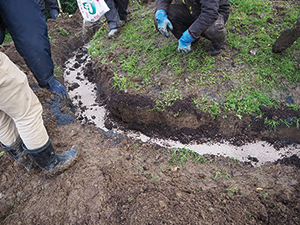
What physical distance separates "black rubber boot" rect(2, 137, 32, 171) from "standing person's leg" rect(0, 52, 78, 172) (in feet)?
0.06

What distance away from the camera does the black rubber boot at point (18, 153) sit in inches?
71.3

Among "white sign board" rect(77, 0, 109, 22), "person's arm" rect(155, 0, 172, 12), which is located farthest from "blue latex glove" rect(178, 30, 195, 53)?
"white sign board" rect(77, 0, 109, 22)

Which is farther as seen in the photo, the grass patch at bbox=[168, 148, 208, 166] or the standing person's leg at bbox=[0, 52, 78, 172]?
the grass patch at bbox=[168, 148, 208, 166]

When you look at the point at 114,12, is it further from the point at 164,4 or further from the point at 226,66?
the point at 226,66

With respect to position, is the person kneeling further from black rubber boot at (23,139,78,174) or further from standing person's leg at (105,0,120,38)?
black rubber boot at (23,139,78,174)

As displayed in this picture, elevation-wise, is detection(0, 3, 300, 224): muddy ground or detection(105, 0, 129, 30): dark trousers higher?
detection(105, 0, 129, 30): dark trousers

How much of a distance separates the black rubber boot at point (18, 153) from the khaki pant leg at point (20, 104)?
11cm

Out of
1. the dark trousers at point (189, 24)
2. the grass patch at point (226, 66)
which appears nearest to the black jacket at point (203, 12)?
the dark trousers at point (189, 24)

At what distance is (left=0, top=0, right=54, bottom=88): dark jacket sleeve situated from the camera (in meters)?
1.65

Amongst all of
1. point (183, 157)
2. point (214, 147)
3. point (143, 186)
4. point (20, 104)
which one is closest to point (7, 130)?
point (20, 104)

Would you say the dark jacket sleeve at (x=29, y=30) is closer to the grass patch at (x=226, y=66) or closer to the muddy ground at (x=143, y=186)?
the muddy ground at (x=143, y=186)

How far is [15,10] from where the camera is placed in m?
1.64

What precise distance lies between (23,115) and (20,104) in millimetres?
93

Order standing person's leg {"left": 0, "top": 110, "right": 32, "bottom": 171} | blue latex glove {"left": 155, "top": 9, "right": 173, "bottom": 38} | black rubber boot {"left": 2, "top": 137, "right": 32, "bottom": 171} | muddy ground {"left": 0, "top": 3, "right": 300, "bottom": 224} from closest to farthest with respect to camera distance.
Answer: muddy ground {"left": 0, "top": 3, "right": 300, "bottom": 224} < standing person's leg {"left": 0, "top": 110, "right": 32, "bottom": 171} < black rubber boot {"left": 2, "top": 137, "right": 32, "bottom": 171} < blue latex glove {"left": 155, "top": 9, "right": 173, "bottom": 38}
